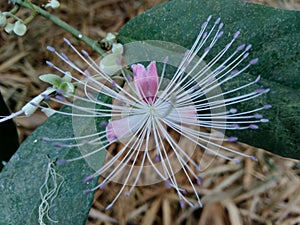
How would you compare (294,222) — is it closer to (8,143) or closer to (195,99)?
(195,99)

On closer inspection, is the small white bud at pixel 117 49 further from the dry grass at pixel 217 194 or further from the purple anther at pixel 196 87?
the dry grass at pixel 217 194

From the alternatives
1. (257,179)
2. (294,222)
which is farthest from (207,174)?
(294,222)

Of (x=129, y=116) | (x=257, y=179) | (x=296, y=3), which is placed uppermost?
(x=296, y=3)

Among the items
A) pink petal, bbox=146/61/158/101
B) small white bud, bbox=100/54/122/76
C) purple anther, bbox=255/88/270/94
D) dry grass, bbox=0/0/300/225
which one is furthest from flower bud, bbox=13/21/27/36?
dry grass, bbox=0/0/300/225

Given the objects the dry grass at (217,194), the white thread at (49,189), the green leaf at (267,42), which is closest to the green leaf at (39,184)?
the white thread at (49,189)

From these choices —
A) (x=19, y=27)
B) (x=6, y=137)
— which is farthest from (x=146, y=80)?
(x=6, y=137)

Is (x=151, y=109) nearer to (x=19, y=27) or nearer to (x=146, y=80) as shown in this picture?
(x=146, y=80)

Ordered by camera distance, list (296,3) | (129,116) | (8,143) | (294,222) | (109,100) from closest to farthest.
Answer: (129,116), (109,100), (8,143), (294,222), (296,3)
